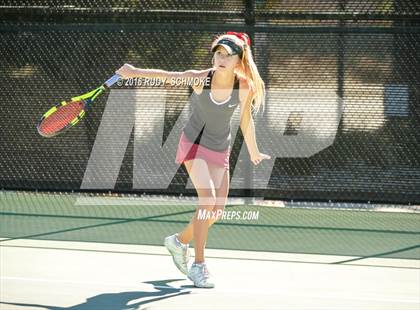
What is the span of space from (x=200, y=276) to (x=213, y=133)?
1.07 m

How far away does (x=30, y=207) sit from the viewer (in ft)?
32.9

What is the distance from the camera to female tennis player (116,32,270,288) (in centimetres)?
601

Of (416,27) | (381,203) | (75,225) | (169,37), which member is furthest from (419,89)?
(75,225)

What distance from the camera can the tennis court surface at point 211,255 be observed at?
5.70 m

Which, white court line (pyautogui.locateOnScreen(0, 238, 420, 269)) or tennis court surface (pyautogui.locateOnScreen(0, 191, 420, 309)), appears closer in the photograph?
tennis court surface (pyautogui.locateOnScreen(0, 191, 420, 309))

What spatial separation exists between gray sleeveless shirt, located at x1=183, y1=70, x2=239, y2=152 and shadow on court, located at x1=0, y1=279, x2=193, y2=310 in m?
1.10

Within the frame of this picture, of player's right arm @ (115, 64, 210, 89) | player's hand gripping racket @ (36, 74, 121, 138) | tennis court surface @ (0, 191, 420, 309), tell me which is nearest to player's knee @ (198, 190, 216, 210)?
tennis court surface @ (0, 191, 420, 309)

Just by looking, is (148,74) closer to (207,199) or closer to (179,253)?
(207,199)

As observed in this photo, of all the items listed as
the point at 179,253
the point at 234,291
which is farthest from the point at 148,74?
the point at 234,291

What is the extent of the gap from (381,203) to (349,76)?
62.9 inches

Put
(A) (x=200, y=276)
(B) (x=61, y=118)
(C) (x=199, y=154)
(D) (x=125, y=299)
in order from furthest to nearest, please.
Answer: (B) (x=61, y=118) < (C) (x=199, y=154) < (A) (x=200, y=276) < (D) (x=125, y=299)

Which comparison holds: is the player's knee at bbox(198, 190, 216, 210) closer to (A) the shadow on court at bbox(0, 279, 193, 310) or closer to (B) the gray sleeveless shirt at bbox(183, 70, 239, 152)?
(B) the gray sleeveless shirt at bbox(183, 70, 239, 152)

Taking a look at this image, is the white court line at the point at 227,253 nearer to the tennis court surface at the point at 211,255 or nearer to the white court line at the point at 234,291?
the tennis court surface at the point at 211,255

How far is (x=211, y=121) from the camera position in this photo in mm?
6156
